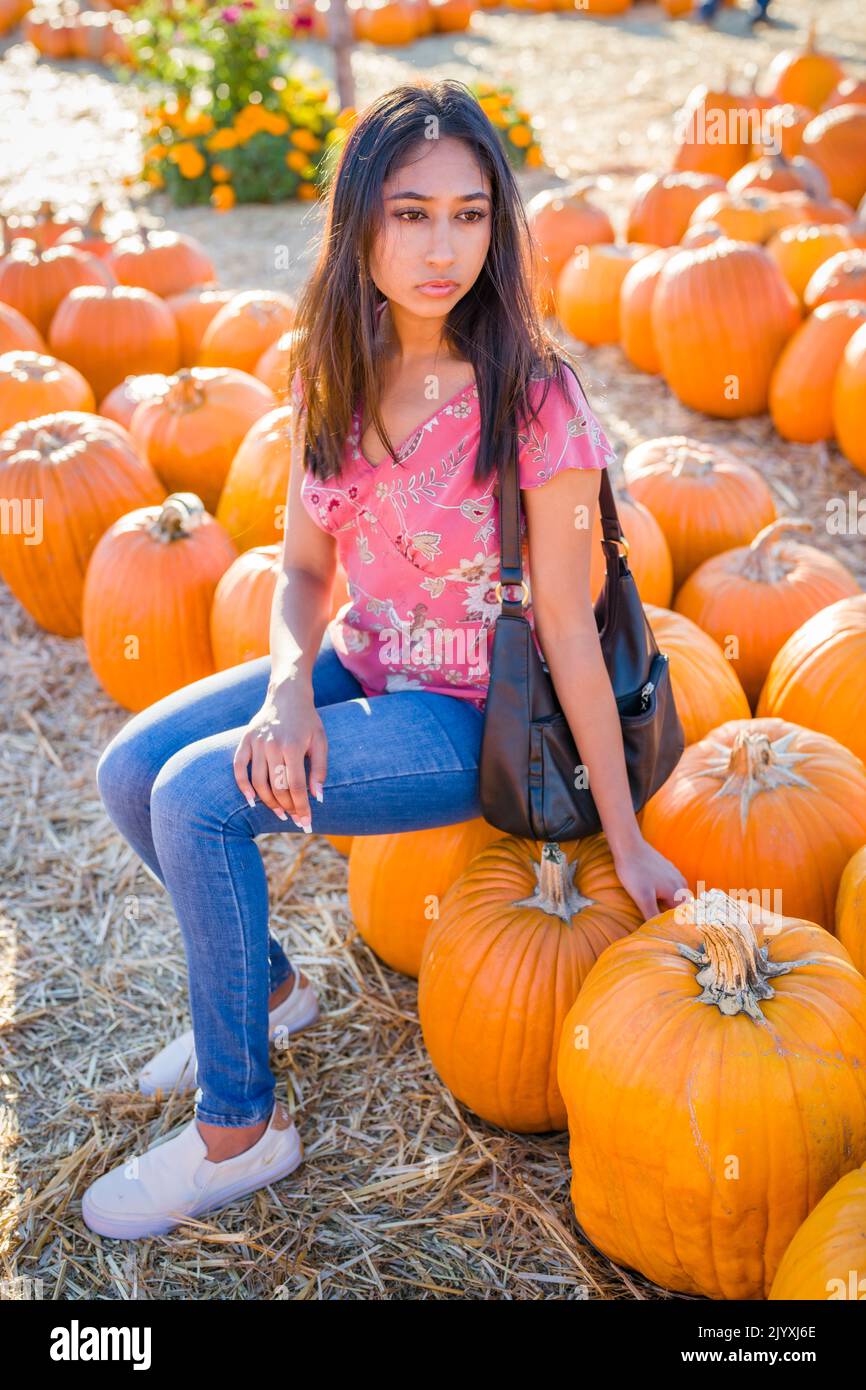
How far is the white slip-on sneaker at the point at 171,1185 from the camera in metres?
2.22

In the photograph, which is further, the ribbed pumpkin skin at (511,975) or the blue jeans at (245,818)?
the ribbed pumpkin skin at (511,975)

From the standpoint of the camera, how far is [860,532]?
4488mm

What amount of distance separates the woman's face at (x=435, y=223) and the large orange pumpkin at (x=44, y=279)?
140 inches

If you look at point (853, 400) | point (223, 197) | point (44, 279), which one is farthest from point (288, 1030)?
point (223, 197)

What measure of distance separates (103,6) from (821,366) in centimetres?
1270

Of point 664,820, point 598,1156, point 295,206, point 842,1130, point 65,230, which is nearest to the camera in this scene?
point 842,1130

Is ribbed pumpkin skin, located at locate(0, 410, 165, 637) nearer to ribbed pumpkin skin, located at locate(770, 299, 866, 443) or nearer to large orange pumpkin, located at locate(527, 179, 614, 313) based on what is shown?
ribbed pumpkin skin, located at locate(770, 299, 866, 443)

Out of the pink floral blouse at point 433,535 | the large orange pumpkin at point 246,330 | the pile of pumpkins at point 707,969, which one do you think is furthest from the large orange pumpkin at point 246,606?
the large orange pumpkin at point 246,330

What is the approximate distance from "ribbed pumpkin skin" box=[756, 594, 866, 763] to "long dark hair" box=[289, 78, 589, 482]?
1.05m

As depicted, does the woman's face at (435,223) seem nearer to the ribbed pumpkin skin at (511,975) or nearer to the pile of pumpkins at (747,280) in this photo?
the ribbed pumpkin skin at (511,975)

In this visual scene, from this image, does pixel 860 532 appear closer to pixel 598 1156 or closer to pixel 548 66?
pixel 598 1156

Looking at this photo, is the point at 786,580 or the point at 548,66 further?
the point at 548,66

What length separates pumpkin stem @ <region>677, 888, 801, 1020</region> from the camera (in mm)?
1913
